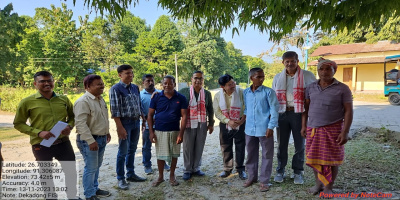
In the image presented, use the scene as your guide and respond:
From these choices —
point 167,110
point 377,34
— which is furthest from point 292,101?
point 377,34

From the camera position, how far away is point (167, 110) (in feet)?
11.8

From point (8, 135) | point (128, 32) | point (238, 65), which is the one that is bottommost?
point (8, 135)

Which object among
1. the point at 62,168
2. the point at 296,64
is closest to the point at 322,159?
the point at 296,64

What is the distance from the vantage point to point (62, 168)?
2980 mm

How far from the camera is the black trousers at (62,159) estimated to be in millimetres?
2819

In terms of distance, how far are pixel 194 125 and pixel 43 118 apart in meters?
2.02

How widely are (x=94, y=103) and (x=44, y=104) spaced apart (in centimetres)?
54

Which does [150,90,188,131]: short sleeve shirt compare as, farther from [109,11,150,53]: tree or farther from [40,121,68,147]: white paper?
[109,11,150,53]: tree

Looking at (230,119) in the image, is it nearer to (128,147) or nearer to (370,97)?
(128,147)

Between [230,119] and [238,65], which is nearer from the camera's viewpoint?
[230,119]

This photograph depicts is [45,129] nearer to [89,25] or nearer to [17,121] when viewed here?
[17,121]

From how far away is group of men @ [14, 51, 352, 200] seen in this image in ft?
9.41

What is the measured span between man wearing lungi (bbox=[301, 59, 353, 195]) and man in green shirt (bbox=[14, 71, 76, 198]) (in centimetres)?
300

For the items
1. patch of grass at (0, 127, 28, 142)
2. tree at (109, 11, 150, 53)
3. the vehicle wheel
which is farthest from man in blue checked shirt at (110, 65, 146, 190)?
tree at (109, 11, 150, 53)
